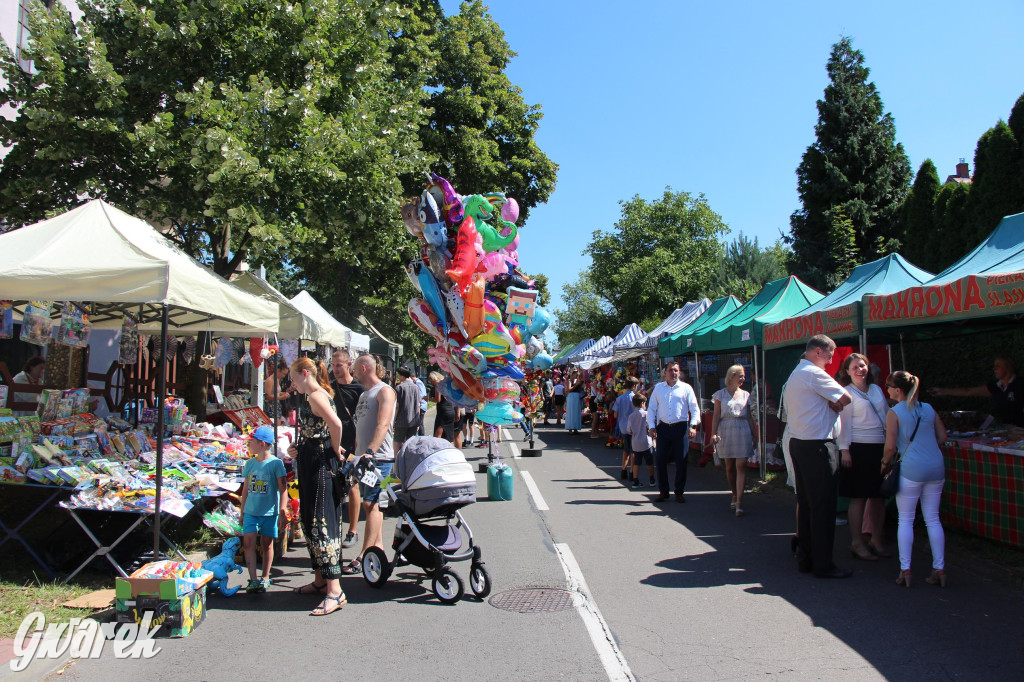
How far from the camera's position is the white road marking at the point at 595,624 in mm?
4145

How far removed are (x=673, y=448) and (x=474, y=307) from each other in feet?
11.4

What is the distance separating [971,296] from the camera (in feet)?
19.6

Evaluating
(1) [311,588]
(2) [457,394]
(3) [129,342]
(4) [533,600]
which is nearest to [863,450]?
(4) [533,600]

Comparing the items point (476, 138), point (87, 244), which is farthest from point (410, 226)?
point (476, 138)

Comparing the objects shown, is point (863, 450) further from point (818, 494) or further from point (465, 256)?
point (465, 256)

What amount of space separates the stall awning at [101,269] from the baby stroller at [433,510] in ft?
7.50

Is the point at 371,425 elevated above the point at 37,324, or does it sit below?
below

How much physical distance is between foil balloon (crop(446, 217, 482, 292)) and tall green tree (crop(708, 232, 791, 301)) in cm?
2943

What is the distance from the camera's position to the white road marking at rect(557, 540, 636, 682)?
414 cm

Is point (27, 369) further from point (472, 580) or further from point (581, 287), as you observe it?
point (581, 287)

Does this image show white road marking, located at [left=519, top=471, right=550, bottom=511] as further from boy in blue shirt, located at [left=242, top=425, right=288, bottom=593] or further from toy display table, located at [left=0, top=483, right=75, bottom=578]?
toy display table, located at [left=0, top=483, right=75, bottom=578]

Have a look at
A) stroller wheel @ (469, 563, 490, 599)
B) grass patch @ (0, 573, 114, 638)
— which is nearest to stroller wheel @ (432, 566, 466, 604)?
stroller wheel @ (469, 563, 490, 599)

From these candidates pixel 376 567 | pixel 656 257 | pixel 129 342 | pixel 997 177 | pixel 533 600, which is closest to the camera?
pixel 533 600

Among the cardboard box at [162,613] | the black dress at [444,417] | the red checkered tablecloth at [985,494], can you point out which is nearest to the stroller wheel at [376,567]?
the cardboard box at [162,613]
